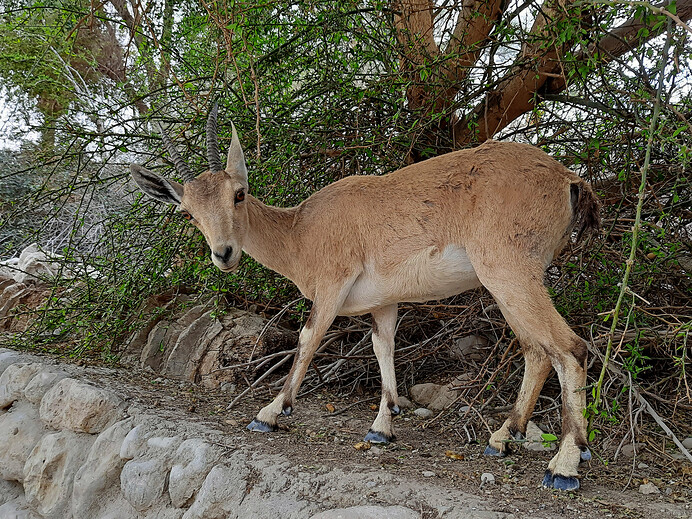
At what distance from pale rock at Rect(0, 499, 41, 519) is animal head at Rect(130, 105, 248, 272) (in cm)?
262

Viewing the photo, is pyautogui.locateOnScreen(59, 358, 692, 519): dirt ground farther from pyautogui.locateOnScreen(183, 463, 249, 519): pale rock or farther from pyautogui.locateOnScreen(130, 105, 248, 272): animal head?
pyautogui.locateOnScreen(130, 105, 248, 272): animal head

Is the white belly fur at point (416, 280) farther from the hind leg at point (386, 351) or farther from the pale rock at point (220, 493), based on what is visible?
the pale rock at point (220, 493)

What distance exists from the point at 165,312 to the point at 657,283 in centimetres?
427

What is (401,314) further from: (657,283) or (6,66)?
(6,66)

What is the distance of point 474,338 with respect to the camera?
16.2ft

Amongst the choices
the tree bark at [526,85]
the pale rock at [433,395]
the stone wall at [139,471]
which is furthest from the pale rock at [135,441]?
the tree bark at [526,85]

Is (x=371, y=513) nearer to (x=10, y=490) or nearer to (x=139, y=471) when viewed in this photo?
(x=139, y=471)

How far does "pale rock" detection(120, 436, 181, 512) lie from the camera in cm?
334

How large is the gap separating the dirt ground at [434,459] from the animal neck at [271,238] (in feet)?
3.61

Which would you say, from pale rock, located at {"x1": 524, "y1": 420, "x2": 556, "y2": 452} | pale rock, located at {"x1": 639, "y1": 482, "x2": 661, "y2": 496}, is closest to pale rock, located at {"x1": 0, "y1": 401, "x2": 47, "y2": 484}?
pale rock, located at {"x1": 524, "y1": 420, "x2": 556, "y2": 452}

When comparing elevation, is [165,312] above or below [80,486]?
above

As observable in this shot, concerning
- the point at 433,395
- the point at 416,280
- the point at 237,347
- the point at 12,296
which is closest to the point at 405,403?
the point at 433,395

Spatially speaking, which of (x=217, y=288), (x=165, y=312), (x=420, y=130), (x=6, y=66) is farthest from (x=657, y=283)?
(x=6, y=66)

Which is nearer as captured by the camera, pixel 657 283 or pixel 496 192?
pixel 496 192
